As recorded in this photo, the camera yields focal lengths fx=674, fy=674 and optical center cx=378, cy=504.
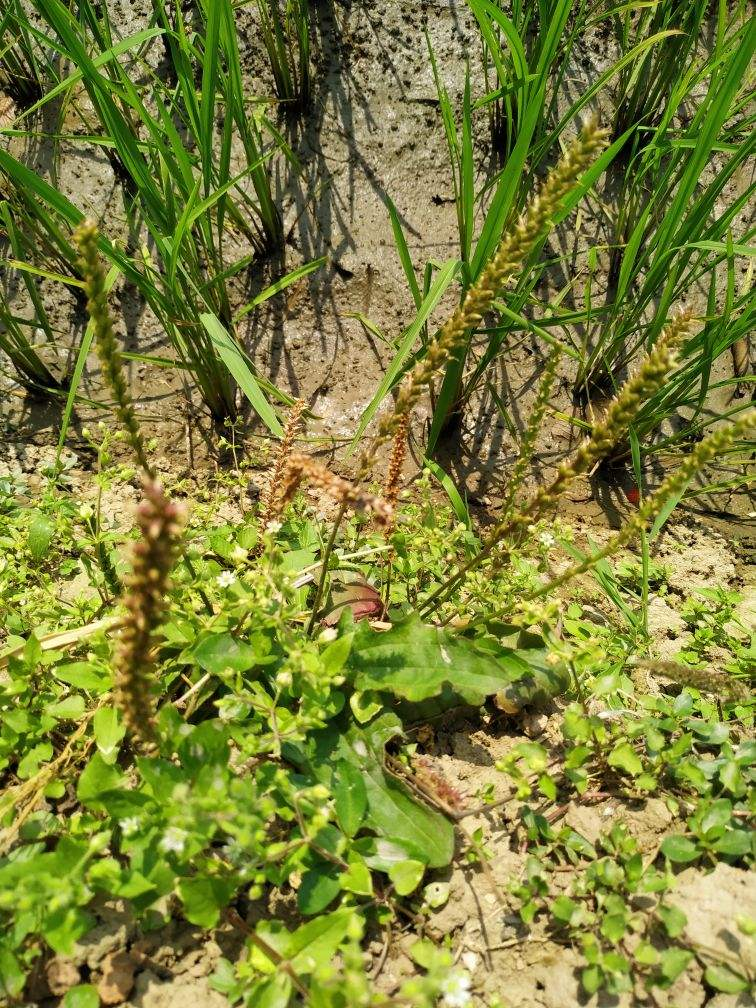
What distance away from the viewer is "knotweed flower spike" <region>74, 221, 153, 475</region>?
103 centimetres

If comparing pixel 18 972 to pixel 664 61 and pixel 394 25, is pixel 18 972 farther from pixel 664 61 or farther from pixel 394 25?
pixel 394 25

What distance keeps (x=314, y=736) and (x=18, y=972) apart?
0.68 meters

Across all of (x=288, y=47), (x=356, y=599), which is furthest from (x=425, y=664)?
(x=288, y=47)

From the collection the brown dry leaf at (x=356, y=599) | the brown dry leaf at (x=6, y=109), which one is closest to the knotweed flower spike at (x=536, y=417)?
the brown dry leaf at (x=356, y=599)

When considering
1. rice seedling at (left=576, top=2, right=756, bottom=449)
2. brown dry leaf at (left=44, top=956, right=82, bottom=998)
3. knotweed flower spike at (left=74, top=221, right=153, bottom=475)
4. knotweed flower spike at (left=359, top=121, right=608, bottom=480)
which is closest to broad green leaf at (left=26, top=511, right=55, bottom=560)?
knotweed flower spike at (left=74, top=221, right=153, bottom=475)

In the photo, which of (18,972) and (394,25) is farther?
(394,25)

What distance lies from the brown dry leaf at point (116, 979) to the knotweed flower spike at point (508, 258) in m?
1.09

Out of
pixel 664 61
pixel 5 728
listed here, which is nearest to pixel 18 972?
pixel 5 728

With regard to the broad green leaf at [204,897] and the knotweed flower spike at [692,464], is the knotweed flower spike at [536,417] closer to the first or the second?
the knotweed flower spike at [692,464]

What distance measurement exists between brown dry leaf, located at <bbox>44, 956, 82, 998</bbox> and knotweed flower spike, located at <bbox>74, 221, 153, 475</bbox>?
101 centimetres

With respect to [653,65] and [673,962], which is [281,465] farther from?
[653,65]

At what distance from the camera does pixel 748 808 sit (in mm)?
1470

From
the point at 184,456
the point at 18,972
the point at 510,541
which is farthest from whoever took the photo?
the point at 184,456

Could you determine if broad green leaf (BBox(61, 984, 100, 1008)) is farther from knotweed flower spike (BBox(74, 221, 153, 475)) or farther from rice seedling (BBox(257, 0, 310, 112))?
rice seedling (BBox(257, 0, 310, 112))
